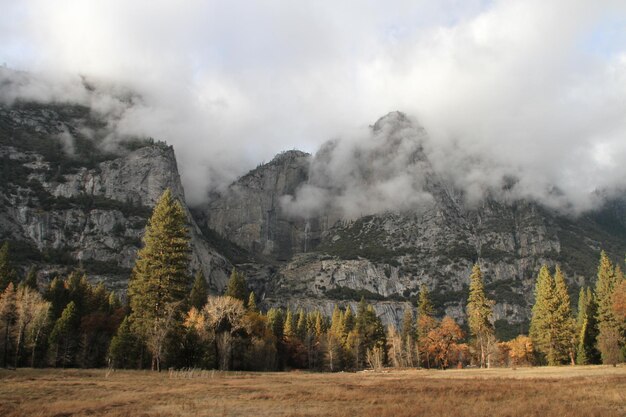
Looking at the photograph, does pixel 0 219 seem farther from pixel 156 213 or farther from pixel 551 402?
pixel 551 402

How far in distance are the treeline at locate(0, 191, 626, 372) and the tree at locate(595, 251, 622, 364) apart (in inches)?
7.7

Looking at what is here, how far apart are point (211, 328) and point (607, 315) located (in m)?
55.3

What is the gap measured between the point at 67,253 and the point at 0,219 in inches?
1015

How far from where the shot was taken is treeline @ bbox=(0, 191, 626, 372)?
41031mm

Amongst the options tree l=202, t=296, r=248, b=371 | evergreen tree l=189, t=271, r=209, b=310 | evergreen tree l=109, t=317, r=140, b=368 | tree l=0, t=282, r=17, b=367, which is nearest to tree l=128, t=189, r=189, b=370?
evergreen tree l=109, t=317, r=140, b=368

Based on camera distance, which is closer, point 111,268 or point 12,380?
point 12,380

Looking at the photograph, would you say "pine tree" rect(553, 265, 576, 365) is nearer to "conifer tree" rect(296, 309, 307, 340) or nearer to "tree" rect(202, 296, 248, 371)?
"tree" rect(202, 296, 248, 371)

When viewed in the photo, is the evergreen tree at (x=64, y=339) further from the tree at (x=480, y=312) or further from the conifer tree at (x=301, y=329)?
the tree at (x=480, y=312)

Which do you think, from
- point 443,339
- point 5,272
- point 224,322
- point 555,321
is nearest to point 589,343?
point 555,321

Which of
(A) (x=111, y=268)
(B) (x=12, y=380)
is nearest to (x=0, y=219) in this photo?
(A) (x=111, y=268)

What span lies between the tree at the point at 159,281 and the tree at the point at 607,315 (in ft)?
166

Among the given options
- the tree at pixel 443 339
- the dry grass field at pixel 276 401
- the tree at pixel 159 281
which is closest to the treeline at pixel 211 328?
the tree at pixel 159 281

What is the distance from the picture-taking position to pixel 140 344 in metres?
43.6

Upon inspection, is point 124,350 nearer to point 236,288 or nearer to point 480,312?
point 236,288
